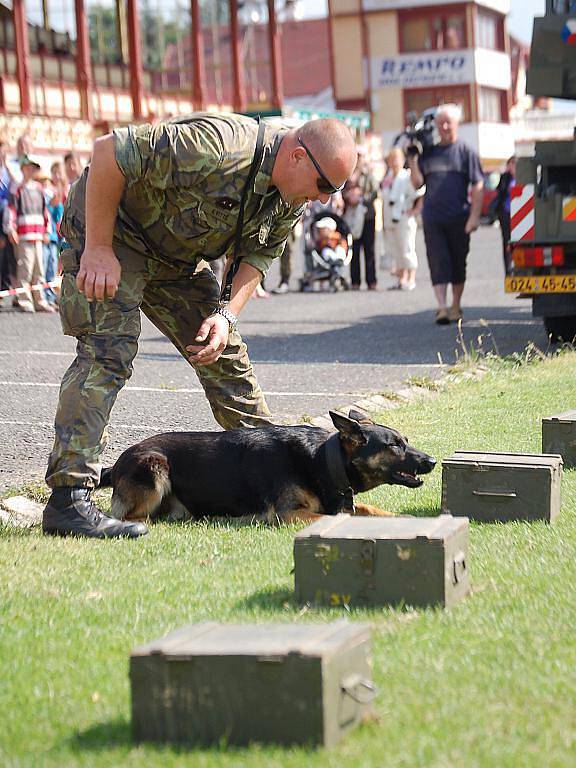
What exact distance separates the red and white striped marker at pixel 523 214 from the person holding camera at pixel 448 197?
1455 millimetres

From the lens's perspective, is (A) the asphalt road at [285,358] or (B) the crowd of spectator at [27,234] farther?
(B) the crowd of spectator at [27,234]

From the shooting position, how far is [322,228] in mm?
20547

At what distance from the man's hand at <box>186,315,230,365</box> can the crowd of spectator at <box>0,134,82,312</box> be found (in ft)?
38.2

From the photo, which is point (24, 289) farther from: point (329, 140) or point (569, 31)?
point (329, 140)

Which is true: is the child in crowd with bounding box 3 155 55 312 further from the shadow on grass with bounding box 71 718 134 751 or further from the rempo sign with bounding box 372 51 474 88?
the rempo sign with bounding box 372 51 474 88

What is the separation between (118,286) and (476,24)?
66.9 meters

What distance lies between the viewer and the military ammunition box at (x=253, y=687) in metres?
2.98

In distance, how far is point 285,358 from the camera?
40.4 feet

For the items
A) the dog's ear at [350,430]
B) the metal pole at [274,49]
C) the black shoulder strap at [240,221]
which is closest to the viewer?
the black shoulder strap at [240,221]

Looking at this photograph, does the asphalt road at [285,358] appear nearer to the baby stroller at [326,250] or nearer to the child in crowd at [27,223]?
the child in crowd at [27,223]

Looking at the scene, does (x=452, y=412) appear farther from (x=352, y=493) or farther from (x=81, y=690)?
(x=81, y=690)

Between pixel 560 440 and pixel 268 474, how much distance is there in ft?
5.57

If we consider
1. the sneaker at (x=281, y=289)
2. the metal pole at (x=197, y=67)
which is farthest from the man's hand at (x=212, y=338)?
the metal pole at (x=197, y=67)

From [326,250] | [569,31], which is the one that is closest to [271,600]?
[569,31]
